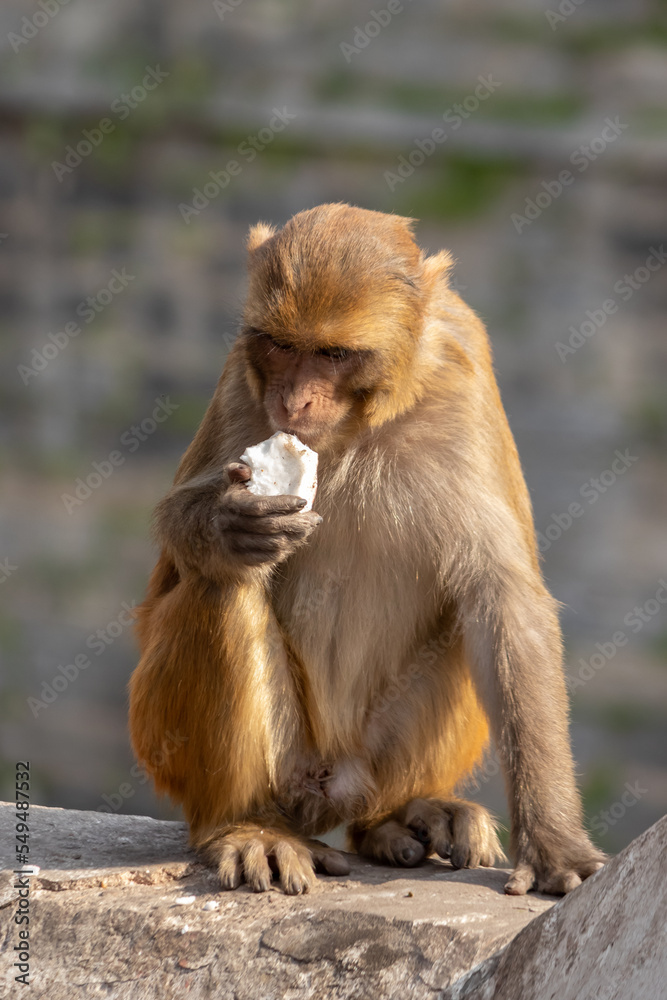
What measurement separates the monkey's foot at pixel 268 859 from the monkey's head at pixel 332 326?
152cm

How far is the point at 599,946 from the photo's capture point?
3217 millimetres

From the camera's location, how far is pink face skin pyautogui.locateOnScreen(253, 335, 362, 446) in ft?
14.5

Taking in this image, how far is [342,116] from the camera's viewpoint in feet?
32.2

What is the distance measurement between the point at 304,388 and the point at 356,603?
982 mm

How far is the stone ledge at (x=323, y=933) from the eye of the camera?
333 cm

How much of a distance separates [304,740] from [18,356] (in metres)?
6.13

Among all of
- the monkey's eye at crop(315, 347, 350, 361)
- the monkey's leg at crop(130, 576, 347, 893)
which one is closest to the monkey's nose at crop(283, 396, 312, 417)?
the monkey's eye at crop(315, 347, 350, 361)

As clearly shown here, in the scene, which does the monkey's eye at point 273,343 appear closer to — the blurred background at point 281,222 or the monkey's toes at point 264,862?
the monkey's toes at point 264,862

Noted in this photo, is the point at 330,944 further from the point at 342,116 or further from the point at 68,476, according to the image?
the point at 342,116

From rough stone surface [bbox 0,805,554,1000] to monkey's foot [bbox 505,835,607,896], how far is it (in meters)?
0.06

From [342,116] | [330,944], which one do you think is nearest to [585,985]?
[330,944]

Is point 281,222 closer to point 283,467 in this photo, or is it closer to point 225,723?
point 283,467

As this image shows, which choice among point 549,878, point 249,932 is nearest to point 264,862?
point 249,932

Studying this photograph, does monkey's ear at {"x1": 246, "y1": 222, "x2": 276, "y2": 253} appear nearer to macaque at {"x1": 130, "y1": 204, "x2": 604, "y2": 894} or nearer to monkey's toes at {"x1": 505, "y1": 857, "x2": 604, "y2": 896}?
macaque at {"x1": 130, "y1": 204, "x2": 604, "y2": 894}
